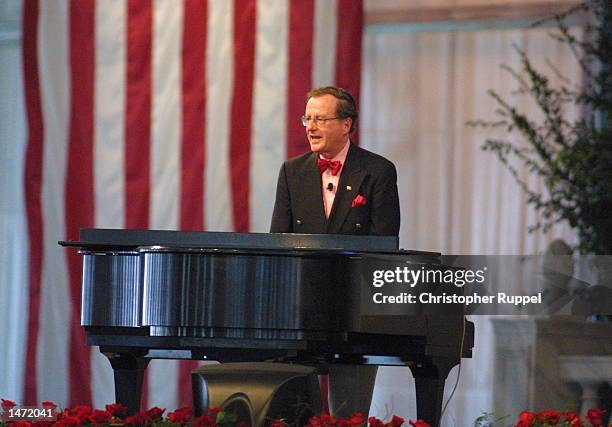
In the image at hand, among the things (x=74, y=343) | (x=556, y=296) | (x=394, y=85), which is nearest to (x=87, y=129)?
(x=74, y=343)

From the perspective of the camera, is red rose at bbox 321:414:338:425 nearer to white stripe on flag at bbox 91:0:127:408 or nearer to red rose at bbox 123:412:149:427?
red rose at bbox 123:412:149:427

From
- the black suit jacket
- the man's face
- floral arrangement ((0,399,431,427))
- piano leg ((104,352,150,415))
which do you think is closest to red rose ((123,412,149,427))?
floral arrangement ((0,399,431,427))

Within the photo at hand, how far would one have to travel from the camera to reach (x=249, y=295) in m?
3.21

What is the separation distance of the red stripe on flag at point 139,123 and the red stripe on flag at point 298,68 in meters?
0.70

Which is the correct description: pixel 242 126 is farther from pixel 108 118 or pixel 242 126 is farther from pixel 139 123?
pixel 108 118

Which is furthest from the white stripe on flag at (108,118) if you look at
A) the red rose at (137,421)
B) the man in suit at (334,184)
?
the red rose at (137,421)

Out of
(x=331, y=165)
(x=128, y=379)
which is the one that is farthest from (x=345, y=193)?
(x=128, y=379)

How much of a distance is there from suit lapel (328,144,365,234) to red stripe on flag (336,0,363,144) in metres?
1.61

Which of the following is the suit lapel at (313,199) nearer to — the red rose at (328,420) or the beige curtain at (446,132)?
the red rose at (328,420)

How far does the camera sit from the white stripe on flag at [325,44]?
5387 millimetres

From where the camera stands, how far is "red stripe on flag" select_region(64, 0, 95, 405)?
5.54 m

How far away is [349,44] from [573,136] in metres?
1.17

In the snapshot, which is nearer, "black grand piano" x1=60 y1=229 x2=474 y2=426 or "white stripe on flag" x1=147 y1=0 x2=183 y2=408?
"black grand piano" x1=60 y1=229 x2=474 y2=426

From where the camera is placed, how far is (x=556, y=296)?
443cm
